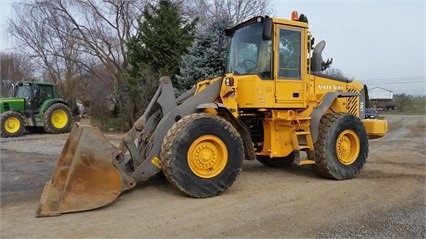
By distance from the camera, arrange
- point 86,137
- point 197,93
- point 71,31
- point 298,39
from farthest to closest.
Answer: point 71,31
point 298,39
point 197,93
point 86,137

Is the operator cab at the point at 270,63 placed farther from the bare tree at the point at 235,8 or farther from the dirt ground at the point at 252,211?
the bare tree at the point at 235,8

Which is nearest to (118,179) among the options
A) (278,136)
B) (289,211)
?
(289,211)

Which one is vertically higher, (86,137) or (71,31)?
(71,31)

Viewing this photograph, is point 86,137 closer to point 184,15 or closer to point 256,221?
point 256,221

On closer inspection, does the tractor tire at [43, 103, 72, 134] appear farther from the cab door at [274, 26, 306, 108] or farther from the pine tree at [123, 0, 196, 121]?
the cab door at [274, 26, 306, 108]

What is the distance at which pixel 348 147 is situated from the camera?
787 centimetres

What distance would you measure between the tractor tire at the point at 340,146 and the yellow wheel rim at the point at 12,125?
15.1 metres

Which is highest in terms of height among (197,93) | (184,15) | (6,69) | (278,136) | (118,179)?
(184,15)

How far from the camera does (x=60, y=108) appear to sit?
19.2m

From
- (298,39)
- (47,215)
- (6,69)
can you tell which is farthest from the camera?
(6,69)

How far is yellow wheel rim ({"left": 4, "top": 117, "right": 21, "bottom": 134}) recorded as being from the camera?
1814cm

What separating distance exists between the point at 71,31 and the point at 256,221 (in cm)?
2661

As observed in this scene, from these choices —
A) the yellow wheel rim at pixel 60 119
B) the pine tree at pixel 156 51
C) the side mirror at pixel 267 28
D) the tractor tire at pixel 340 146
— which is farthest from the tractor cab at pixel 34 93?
the tractor tire at pixel 340 146

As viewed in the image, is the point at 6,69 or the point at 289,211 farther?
the point at 6,69
